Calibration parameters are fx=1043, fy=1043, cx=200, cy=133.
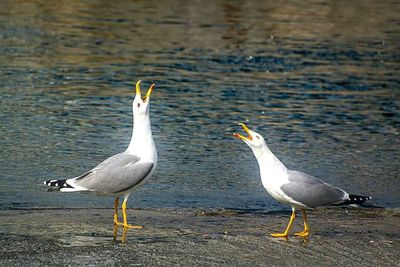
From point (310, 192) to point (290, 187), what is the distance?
0.76 feet

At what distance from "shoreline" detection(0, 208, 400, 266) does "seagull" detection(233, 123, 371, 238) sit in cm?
32

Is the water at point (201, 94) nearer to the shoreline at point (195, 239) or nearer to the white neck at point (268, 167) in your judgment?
the shoreline at point (195, 239)

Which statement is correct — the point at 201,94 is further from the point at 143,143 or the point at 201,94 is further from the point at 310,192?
the point at 310,192

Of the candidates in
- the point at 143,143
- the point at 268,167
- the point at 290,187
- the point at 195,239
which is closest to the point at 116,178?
the point at 143,143

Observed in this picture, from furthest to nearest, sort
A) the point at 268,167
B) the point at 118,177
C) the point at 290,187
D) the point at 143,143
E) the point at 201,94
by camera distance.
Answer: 1. the point at 201,94
2. the point at 143,143
3. the point at 118,177
4. the point at 268,167
5. the point at 290,187

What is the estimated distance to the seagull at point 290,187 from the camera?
9.44 meters

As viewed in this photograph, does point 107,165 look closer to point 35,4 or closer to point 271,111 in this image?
point 271,111

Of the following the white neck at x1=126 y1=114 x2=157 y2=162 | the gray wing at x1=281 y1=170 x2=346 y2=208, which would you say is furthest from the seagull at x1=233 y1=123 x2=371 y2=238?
the white neck at x1=126 y1=114 x2=157 y2=162

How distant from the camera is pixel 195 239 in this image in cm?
916

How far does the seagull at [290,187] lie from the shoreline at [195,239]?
0.32 meters

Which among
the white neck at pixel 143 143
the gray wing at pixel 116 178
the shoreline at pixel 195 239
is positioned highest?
the white neck at pixel 143 143

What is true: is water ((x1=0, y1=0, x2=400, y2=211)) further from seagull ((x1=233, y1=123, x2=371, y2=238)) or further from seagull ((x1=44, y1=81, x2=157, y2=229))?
seagull ((x1=233, y1=123, x2=371, y2=238))

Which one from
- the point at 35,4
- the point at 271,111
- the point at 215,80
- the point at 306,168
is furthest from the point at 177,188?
the point at 35,4

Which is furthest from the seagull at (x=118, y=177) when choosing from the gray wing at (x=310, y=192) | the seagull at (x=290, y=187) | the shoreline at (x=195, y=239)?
the gray wing at (x=310, y=192)
